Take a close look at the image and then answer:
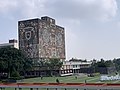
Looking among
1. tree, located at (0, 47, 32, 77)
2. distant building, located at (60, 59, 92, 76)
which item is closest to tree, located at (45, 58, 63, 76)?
distant building, located at (60, 59, 92, 76)

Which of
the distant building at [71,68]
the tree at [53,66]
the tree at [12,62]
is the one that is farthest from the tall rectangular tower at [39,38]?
the tree at [12,62]

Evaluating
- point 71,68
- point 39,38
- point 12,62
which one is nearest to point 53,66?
point 39,38

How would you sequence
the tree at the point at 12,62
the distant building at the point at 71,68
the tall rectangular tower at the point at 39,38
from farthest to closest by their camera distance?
1. the distant building at the point at 71,68
2. the tall rectangular tower at the point at 39,38
3. the tree at the point at 12,62

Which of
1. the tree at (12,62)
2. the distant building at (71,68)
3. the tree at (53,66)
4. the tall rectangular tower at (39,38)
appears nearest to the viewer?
the tree at (12,62)

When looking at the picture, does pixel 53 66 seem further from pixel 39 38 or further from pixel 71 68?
pixel 71 68

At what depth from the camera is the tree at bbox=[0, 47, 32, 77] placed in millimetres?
69519

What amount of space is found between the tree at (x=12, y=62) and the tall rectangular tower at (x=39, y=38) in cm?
1888

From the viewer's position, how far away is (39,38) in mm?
98000

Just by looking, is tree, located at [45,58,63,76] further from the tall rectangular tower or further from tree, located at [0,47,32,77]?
Result: tree, located at [0,47,32,77]

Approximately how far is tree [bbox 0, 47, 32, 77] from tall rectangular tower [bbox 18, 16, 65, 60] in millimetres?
18882

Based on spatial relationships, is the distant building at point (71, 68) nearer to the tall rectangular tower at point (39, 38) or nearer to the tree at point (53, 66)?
the tree at point (53, 66)

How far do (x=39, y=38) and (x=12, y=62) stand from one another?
92.4ft

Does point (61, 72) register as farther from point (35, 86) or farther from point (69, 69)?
point (35, 86)

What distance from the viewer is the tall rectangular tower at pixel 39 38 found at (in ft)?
322
